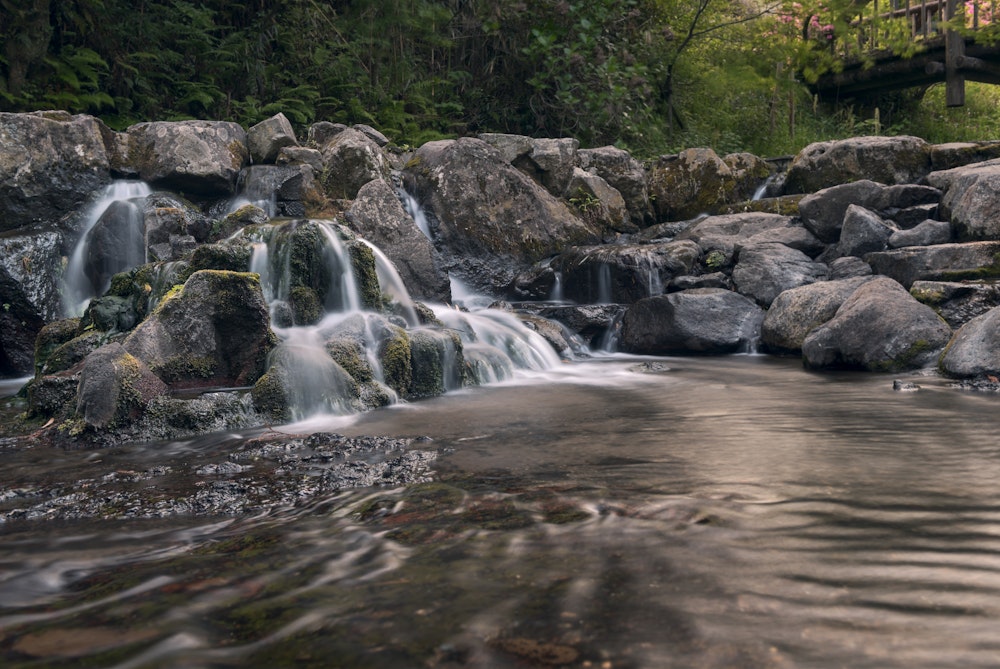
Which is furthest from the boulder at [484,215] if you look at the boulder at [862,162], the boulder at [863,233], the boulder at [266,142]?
the boulder at [863,233]

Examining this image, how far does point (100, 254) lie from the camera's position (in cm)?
963

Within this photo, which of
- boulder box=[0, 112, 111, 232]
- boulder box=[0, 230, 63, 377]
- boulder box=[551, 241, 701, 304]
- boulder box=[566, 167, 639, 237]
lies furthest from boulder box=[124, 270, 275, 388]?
boulder box=[566, 167, 639, 237]

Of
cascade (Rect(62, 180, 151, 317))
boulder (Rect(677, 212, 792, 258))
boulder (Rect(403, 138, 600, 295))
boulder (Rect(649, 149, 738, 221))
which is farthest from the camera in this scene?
boulder (Rect(649, 149, 738, 221))

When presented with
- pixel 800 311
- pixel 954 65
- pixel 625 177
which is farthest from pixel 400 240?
pixel 954 65

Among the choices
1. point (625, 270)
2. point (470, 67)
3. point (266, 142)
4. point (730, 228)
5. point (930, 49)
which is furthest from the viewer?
point (470, 67)

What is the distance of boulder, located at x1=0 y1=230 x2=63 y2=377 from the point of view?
8.94 m

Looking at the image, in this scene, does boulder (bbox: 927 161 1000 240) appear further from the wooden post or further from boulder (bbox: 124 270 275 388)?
boulder (bbox: 124 270 275 388)

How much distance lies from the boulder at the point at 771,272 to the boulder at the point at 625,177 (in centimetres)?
358

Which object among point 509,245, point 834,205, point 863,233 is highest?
point 834,205

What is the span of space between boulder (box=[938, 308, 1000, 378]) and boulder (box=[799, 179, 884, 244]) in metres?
4.30

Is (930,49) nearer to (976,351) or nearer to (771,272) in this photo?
(771,272)

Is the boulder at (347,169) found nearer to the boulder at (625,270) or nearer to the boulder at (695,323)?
the boulder at (625,270)

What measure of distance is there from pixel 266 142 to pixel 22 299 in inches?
164

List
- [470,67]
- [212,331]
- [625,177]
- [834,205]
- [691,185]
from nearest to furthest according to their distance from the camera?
[212,331] → [834,205] → [691,185] → [625,177] → [470,67]
